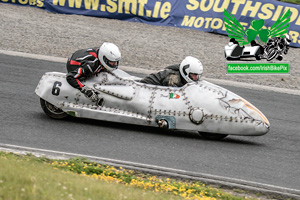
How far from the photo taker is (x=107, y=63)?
8531 mm

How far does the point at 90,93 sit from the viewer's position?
843cm

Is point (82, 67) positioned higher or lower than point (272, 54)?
lower

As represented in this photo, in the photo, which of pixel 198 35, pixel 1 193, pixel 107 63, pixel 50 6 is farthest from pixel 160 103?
pixel 50 6

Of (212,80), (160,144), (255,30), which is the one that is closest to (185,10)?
(255,30)

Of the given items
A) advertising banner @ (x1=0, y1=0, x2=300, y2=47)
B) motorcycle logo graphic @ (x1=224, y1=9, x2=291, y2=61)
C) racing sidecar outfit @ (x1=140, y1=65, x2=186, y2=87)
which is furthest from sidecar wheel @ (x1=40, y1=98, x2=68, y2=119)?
advertising banner @ (x1=0, y1=0, x2=300, y2=47)

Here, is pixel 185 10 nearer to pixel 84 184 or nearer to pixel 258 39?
pixel 258 39

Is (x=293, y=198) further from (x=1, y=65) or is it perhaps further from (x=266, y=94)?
(x=1, y=65)

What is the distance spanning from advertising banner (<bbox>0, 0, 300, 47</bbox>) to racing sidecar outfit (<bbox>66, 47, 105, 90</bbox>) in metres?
9.61

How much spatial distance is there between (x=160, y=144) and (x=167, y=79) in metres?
1.12

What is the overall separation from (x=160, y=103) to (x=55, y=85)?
1.65m

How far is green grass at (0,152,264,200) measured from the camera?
4.46m

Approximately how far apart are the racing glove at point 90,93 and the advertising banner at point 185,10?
32.3 feet

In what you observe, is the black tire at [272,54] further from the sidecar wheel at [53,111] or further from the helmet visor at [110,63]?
the sidecar wheel at [53,111]

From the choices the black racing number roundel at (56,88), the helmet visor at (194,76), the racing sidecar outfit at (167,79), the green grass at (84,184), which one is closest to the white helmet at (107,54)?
the racing sidecar outfit at (167,79)
